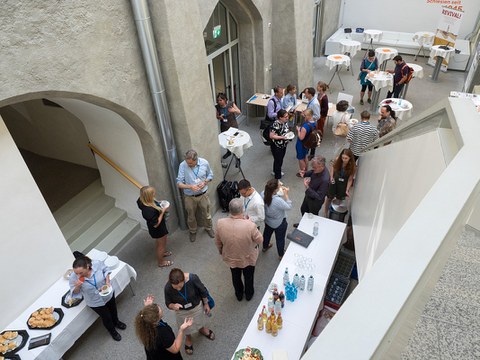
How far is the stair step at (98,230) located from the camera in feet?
19.3

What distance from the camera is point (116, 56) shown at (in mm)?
4418

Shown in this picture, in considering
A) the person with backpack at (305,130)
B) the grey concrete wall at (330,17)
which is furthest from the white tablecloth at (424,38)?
the person with backpack at (305,130)

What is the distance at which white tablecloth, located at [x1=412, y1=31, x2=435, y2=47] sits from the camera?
41.5ft

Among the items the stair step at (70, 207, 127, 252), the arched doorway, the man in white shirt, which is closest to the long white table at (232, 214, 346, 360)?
the man in white shirt

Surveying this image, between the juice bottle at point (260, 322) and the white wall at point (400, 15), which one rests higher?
the white wall at point (400, 15)

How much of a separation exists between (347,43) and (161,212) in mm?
10350

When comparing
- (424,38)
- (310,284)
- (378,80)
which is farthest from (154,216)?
(424,38)

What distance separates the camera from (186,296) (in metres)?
3.84

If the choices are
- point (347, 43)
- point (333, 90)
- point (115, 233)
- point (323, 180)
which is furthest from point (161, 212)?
point (347, 43)

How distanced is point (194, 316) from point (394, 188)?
2.74 meters

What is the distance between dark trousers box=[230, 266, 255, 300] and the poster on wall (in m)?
10.8

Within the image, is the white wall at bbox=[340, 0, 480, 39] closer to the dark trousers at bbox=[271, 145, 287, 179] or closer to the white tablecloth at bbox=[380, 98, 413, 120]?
the white tablecloth at bbox=[380, 98, 413, 120]

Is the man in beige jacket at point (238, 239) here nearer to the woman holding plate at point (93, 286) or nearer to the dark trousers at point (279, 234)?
the dark trousers at point (279, 234)

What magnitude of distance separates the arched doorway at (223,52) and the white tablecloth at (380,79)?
3663 mm
